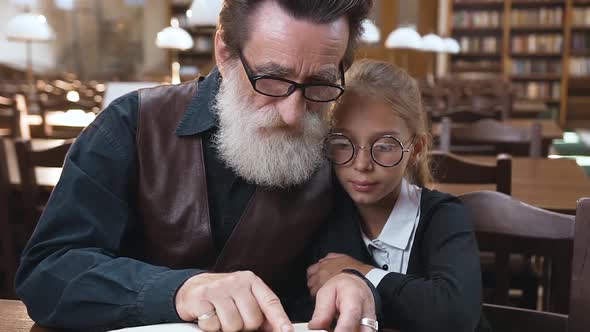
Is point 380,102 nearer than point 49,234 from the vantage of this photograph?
No

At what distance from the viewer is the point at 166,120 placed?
1.33 m

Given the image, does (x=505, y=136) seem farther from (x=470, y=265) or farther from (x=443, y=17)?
(x=443, y=17)

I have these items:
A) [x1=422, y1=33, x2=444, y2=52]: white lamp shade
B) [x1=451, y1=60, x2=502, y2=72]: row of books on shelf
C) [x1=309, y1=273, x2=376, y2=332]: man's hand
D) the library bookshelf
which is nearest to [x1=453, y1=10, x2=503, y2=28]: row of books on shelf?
the library bookshelf

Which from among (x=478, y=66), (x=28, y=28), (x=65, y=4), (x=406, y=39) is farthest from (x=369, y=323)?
(x=65, y=4)

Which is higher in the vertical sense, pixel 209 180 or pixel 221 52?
pixel 221 52

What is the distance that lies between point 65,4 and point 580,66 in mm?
9148

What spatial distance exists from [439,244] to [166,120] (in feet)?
1.77

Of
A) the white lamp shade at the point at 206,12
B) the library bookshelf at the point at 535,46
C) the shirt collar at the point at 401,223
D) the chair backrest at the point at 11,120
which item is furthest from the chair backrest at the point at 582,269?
the library bookshelf at the point at 535,46

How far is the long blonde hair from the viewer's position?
1.36m

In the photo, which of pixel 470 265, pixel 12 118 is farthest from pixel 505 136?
pixel 12 118

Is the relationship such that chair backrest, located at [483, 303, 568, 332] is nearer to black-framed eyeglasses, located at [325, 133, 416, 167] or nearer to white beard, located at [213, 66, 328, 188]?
black-framed eyeglasses, located at [325, 133, 416, 167]

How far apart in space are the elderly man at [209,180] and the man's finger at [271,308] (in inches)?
5.7

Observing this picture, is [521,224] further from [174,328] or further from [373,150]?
[174,328]

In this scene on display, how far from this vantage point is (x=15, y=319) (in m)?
1.08
